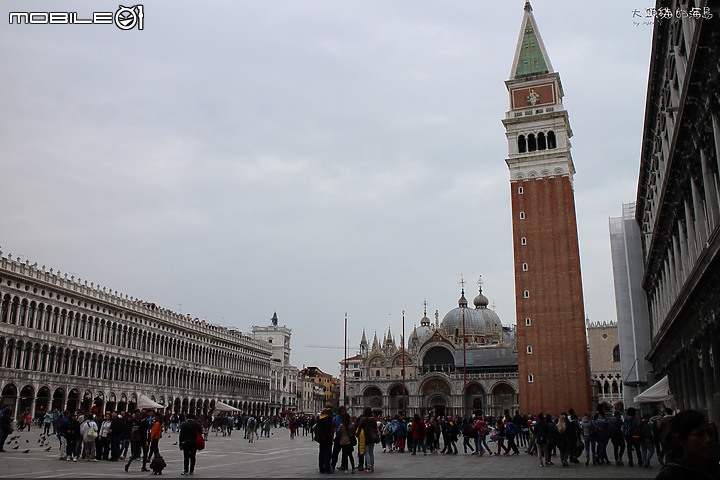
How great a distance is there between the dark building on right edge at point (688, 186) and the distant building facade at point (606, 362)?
157 ft

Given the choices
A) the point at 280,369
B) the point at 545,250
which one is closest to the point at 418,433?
the point at 545,250

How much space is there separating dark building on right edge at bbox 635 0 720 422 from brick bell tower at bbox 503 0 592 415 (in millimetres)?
27326

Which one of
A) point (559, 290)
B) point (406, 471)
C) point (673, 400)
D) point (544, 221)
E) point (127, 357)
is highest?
point (544, 221)

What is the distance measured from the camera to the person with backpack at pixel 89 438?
55.7 ft

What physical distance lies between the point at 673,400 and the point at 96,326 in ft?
136

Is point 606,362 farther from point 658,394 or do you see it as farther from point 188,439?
point 188,439

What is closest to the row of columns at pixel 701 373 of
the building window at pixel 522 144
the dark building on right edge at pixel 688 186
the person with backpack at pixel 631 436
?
the dark building on right edge at pixel 688 186

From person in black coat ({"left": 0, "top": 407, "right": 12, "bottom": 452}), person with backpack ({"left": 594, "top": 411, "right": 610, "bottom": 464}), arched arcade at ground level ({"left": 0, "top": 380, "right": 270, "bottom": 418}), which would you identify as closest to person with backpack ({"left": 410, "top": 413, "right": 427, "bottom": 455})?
person with backpack ({"left": 594, "top": 411, "right": 610, "bottom": 464})

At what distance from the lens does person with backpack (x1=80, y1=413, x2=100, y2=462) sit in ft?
55.7

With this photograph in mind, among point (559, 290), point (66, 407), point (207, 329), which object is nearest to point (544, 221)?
point (559, 290)

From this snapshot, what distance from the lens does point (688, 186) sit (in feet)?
55.7

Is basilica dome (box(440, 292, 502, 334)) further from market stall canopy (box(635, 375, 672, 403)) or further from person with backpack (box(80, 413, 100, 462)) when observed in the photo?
person with backpack (box(80, 413, 100, 462))

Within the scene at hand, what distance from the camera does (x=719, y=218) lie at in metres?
13.6

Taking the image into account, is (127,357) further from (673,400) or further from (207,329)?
(673,400)
